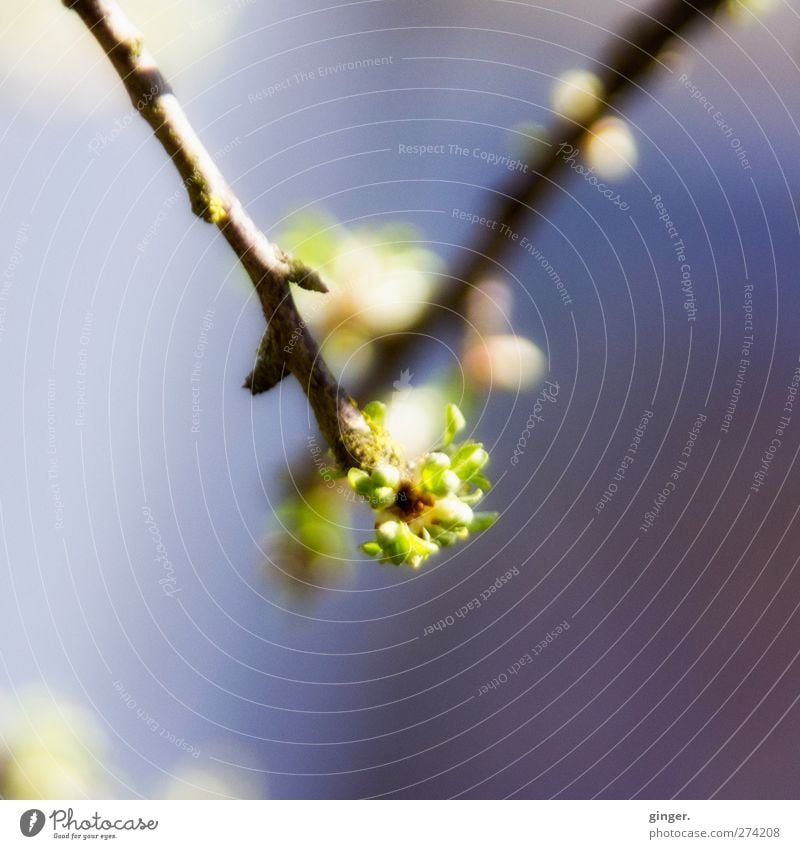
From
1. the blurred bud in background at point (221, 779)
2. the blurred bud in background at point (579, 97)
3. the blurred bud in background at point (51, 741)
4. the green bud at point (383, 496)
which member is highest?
the blurred bud in background at point (579, 97)

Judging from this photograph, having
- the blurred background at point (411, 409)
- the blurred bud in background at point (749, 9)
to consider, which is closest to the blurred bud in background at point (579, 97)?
the blurred background at point (411, 409)

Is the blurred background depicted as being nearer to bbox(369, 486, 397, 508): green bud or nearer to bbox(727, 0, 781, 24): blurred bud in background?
bbox(727, 0, 781, 24): blurred bud in background

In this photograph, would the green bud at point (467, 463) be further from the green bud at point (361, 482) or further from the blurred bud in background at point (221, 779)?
the blurred bud in background at point (221, 779)

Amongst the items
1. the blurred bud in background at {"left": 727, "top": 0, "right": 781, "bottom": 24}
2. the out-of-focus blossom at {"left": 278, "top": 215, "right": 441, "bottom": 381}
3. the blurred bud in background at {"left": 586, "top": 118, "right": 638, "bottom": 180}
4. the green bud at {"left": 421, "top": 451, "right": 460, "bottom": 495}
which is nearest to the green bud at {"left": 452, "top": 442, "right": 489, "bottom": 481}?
the green bud at {"left": 421, "top": 451, "right": 460, "bottom": 495}

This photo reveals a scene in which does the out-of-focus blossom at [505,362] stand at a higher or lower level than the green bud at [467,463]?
higher

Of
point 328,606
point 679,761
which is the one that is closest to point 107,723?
point 328,606

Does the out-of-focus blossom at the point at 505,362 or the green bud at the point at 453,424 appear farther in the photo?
the out-of-focus blossom at the point at 505,362

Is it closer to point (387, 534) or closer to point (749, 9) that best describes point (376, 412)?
point (387, 534)
